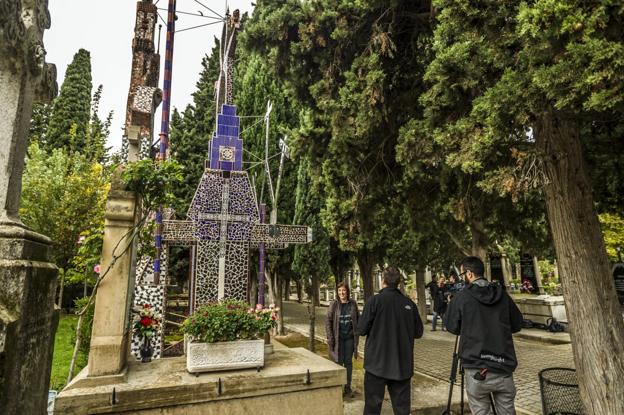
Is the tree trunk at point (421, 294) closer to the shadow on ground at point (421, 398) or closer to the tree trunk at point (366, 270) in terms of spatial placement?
the tree trunk at point (366, 270)

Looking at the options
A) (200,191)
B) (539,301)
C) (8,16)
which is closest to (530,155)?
(8,16)

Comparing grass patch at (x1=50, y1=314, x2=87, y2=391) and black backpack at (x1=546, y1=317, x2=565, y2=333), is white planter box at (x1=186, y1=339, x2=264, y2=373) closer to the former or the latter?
grass patch at (x1=50, y1=314, x2=87, y2=391)

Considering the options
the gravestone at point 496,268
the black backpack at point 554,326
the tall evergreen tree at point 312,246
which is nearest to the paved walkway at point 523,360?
the black backpack at point 554,326

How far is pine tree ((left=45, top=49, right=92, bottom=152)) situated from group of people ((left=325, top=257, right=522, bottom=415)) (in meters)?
23.5

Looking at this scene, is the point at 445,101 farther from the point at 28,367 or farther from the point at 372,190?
the point at 28,367

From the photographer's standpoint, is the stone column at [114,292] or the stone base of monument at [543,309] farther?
the stone base of monument at [543,309]

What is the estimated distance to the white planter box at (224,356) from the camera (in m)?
3.94

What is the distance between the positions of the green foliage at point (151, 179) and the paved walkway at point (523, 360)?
6.14m

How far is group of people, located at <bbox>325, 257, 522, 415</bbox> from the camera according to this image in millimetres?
3535

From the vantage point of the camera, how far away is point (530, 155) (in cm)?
439

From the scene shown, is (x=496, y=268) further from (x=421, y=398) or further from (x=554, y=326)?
(x=421, y=398)

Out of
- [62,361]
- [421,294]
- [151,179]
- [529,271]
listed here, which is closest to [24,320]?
[151,179]

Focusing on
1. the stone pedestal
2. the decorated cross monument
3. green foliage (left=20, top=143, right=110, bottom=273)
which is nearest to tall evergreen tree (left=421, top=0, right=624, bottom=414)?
the decorated cross monument

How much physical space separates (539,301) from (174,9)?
51.6 ft
